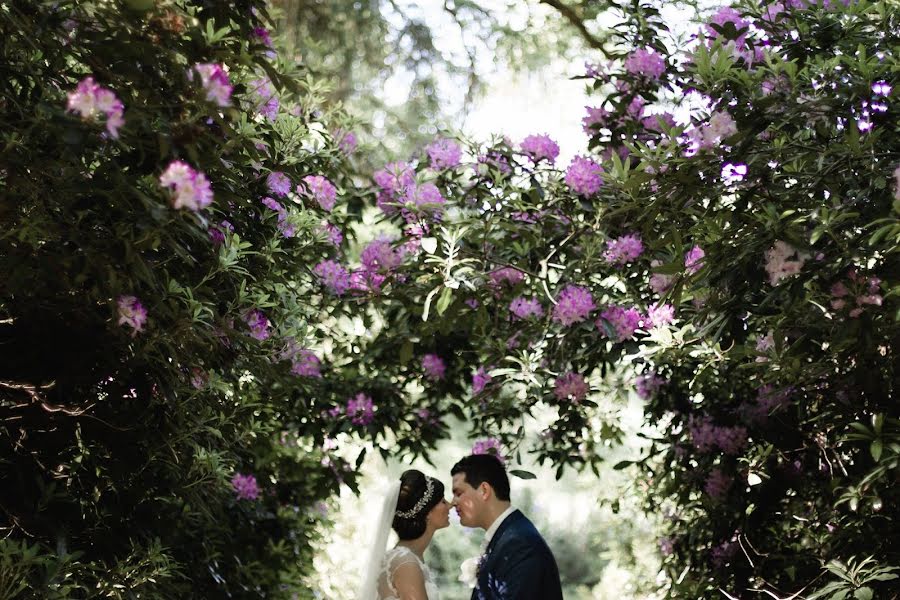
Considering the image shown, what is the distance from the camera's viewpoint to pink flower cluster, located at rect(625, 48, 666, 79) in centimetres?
398

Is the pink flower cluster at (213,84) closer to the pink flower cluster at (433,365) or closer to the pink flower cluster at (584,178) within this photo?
the pink flower cluster at (584,178)

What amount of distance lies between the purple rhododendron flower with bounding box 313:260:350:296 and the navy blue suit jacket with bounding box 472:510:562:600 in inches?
45.9

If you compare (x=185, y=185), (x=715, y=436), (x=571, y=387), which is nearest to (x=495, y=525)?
(x=571, y=387)

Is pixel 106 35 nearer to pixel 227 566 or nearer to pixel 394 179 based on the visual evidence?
pixel 394 179

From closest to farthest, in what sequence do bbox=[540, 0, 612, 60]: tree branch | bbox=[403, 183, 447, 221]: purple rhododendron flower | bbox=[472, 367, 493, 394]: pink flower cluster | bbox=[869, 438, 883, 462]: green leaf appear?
bbox=[869, 438, 883, 462]: green leaf, bbox=[403, 183, 447, 221]: purple rhododendron flower, bbox=[472, 367, 493, 394]: pink flower cluster, bbox=[540, 0, 612, 60]: tree branch

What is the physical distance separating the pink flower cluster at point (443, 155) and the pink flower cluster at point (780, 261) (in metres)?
1.79

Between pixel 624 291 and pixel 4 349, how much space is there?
7.02 feet

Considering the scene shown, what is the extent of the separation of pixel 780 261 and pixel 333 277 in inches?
76.9

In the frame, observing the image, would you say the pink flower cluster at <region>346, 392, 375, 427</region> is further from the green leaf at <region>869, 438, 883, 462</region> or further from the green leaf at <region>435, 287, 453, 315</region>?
the green leaf at <region>869, 438, 883, 462</region>

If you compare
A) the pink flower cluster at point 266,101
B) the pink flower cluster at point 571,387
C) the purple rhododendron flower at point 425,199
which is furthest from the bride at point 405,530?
the pink flower cluster at point 266,101

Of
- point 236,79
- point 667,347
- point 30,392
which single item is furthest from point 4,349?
point 667,347

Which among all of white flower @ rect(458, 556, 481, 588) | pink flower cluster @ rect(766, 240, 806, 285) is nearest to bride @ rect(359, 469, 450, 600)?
white flower @ rect(458, 556, 481, 588)

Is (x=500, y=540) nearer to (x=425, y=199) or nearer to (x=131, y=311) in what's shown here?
(x=425, y=199)

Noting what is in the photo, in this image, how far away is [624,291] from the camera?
393 cm
